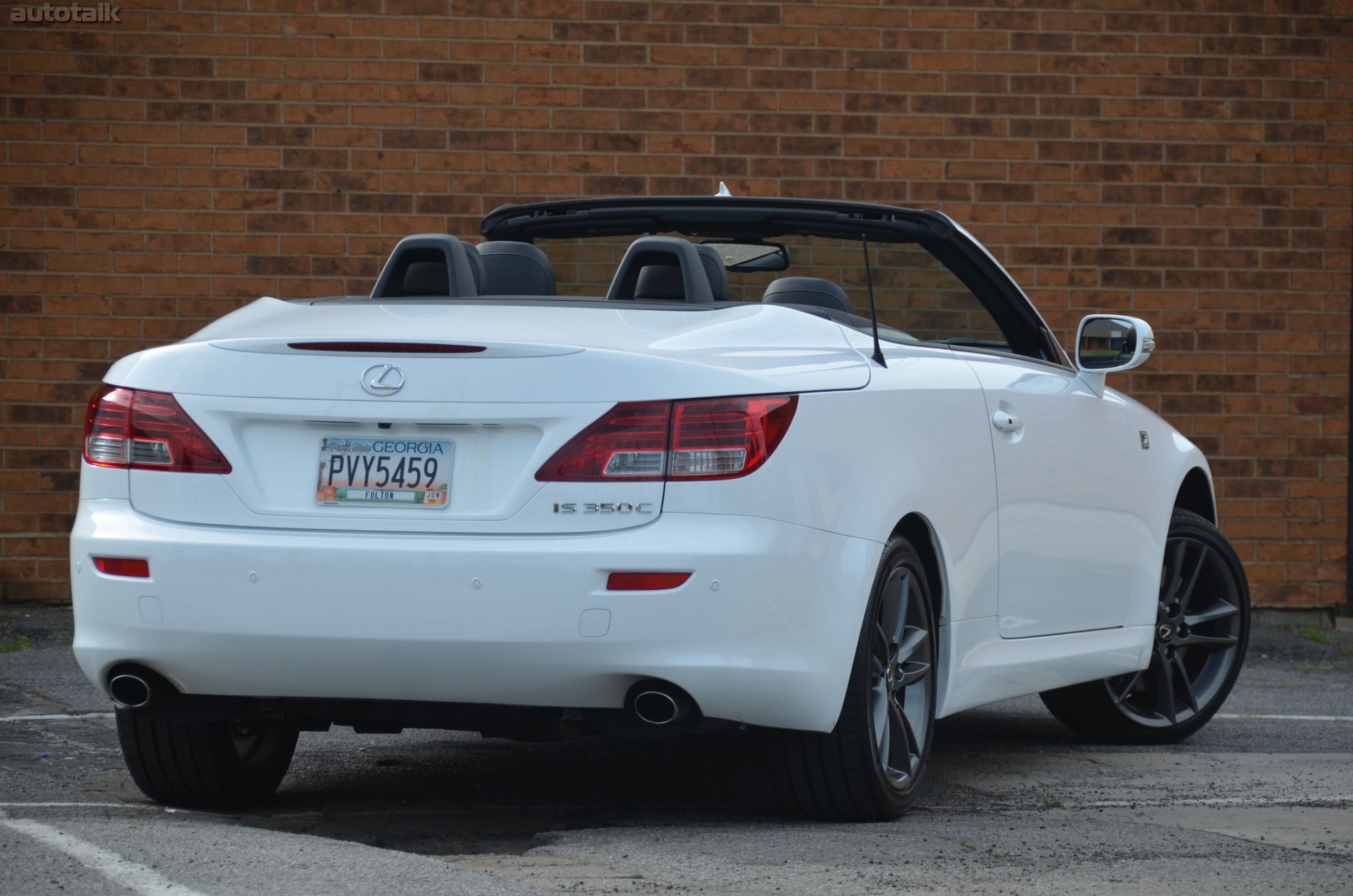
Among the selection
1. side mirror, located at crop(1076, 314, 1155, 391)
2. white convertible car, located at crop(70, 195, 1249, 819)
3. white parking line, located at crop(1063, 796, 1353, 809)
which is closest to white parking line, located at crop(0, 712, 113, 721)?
white convertible car, located at crop(70, 195, 1249, 819)

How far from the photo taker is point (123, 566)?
4121 mm

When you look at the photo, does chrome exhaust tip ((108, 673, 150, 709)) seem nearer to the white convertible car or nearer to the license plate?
the white convertible car

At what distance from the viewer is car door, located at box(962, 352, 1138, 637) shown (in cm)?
513

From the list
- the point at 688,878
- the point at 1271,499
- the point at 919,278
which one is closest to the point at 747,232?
the point at 919,278

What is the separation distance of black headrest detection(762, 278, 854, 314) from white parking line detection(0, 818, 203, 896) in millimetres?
2164

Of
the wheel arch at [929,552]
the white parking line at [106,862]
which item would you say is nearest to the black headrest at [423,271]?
the wheel arch at [929,552]

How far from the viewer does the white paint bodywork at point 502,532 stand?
12.8 ft

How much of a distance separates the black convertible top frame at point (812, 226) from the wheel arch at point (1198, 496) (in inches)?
42.1

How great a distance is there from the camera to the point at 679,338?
4168 mm

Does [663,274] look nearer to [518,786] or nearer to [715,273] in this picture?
[715,273]

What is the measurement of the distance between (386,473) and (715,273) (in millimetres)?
1294

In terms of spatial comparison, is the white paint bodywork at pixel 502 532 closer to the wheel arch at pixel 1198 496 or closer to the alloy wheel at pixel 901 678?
the alloy wheel at pixel 901 678

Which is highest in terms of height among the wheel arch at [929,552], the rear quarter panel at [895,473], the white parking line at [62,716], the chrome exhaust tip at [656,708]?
the rear quarter panel at [895,473]

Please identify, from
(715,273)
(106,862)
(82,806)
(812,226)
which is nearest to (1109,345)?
(812,226)
